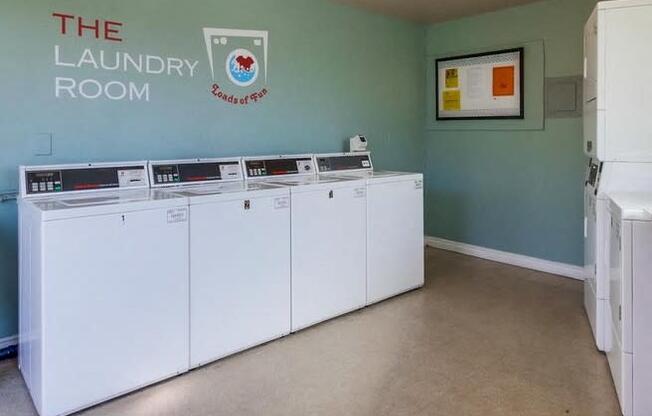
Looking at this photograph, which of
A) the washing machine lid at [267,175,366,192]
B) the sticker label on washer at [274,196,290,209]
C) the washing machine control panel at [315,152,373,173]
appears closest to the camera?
the sticker label on washer at [274,196,290,209]

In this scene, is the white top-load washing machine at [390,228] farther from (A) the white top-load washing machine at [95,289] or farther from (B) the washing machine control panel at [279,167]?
(A) the white top-load washing machine at [95,289]

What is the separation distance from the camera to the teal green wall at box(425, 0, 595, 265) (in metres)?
4.27

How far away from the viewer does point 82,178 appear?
9.01 feet

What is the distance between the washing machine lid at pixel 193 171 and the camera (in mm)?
3018

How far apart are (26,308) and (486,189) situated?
4044 mm

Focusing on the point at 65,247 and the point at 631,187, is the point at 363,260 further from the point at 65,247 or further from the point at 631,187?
the point at 65,247

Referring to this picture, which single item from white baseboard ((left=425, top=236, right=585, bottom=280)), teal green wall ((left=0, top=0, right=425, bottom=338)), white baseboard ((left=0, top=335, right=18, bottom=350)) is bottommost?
white baseboard ((left=0, top=335, right=18, bottom=350))

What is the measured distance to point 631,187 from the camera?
2.75m

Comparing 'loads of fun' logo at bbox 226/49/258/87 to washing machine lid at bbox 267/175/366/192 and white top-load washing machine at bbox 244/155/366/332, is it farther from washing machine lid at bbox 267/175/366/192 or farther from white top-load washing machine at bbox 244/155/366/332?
washing machine lid at bbox 267/175/366/192

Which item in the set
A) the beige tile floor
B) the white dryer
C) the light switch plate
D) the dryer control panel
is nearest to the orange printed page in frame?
the white dryer

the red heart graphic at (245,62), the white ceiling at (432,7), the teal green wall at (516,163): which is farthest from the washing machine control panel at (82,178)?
the teal green wall at (516,163)

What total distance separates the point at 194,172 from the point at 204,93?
26.3 inches

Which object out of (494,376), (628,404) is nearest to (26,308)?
(494,376)

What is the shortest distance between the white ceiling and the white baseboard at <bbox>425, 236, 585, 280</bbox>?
7.61ft
